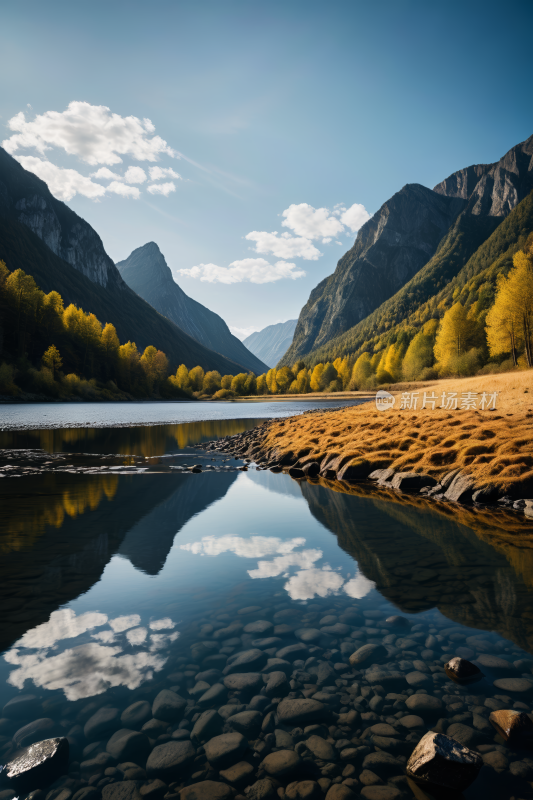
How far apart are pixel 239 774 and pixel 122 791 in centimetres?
115

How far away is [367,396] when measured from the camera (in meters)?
135

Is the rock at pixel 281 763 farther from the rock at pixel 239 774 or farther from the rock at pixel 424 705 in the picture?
the rock at pixel 424 705

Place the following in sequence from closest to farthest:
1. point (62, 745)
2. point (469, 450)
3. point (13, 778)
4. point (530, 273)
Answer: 1. point (13, 778)
2. point (62, 745)
3. point (469, 450)
4. point (530, 273)

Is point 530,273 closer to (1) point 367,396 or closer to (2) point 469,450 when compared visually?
(2) point 469,450

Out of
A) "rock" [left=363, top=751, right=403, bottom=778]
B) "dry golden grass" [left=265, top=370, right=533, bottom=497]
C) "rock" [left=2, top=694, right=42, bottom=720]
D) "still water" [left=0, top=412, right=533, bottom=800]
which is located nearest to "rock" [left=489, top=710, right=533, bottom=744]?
"still water" [left=0, top=412, right=533, bottom=800]

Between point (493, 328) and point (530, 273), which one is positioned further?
point (493, 328)

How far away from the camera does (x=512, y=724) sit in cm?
446

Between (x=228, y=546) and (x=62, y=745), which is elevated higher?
(x=62, y=745)

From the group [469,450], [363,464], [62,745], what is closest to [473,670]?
[62,745]

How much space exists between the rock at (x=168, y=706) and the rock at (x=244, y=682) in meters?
0.66

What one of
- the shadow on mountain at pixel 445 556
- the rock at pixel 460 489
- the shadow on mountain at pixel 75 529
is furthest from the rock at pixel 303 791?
the rock at pixel 460 489

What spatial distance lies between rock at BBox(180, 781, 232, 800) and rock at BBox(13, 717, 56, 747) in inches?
75.9

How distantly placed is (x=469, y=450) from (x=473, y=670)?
14820 millimetres

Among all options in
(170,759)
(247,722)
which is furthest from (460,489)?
(170,759)
